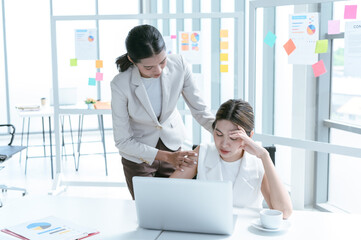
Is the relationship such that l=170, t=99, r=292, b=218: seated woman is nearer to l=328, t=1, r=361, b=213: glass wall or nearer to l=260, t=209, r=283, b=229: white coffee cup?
l=260, t=209, r=283, b=229: white coffee cup

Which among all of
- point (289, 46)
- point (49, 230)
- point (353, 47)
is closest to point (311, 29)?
point (289, 46)

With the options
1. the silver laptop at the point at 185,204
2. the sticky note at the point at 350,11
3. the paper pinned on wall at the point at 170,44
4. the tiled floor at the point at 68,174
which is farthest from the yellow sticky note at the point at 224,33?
the silver laptop at the point at 185,204

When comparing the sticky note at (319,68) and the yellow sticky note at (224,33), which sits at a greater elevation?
the yellow sticky note at (224,33)

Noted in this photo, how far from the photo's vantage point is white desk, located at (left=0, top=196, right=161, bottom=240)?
5.31ft

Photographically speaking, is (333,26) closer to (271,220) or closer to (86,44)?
(271,220)

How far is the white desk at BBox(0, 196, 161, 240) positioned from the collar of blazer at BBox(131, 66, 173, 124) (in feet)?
1.70

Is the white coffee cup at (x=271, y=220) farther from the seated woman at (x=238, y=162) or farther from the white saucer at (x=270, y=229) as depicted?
the seated woman at (x=238, y=162)

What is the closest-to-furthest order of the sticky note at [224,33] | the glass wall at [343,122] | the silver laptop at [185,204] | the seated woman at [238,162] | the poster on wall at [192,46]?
the silver laptop at [185,204]
the seated woman at [238,162]
the glass wall at [343,122]
the sticky note at [224,33]
the poster on wall at [192,46]

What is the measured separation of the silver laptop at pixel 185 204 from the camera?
1.48 metres

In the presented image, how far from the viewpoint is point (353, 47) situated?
2.60 m

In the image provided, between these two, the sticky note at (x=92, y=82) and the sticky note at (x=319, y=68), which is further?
the sticky note at (x=92, y=82)

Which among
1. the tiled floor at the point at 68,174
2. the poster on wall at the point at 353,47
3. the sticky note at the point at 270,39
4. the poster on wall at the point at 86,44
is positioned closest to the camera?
the poster on wall at the point at 353,47

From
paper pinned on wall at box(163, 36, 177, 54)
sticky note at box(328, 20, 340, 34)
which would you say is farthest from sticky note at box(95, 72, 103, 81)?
sticky note at box(328, 20, 340, 34)

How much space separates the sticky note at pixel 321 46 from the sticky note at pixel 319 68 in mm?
70
